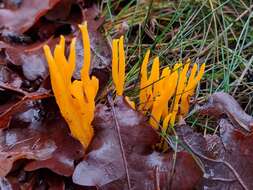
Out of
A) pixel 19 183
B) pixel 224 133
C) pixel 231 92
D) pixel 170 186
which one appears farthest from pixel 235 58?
pixel 19 183

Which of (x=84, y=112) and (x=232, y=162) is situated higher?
(x=84, y=112)

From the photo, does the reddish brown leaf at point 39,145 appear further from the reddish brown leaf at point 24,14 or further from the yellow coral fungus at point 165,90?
the reddish brown leaf at point 24,14

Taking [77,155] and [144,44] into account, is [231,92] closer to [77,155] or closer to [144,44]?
[144,44]

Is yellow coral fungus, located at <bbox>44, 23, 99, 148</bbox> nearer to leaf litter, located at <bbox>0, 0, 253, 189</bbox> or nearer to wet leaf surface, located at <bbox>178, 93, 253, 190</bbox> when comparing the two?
leaf litter, located at <bbox>0, 0, 253, 189</bbox>

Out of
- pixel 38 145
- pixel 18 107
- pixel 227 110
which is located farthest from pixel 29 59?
pixel 227 110

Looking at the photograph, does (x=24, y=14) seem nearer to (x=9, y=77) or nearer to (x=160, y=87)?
(x=9, y=77)

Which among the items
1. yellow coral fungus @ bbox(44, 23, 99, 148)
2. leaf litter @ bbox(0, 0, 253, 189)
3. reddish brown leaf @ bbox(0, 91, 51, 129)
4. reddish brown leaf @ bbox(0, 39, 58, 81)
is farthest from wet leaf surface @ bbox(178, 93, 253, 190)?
reddish brown leaf @ bbox(0, 39, 58, 81)
